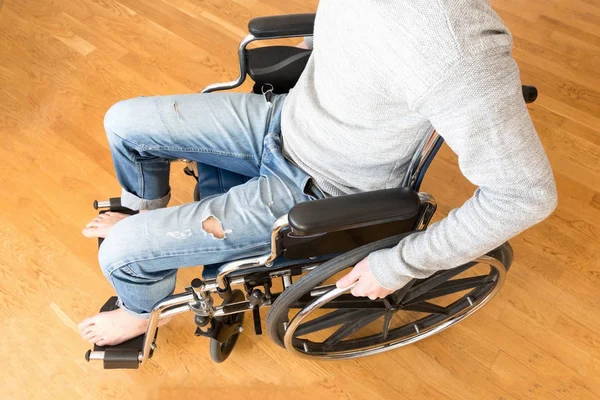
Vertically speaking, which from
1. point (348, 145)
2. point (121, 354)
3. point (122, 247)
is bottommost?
point (121, 354)

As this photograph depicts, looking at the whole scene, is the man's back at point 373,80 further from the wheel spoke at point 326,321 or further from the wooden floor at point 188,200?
the wooden floor at point 188,200

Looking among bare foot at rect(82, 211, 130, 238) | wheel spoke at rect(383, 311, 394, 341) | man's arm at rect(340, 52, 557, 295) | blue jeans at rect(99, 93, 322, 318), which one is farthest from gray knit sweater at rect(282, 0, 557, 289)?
bare foot at rect(82, 211, 130, 238)

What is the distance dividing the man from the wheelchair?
1.7 inches

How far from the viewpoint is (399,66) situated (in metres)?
0.68

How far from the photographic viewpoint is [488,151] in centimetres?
65

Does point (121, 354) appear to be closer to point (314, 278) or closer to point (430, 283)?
point (314, 278)

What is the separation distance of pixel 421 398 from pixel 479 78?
3.19 feet

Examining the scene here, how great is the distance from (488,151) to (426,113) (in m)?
0.10

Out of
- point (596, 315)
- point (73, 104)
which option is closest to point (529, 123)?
point (596, 315)

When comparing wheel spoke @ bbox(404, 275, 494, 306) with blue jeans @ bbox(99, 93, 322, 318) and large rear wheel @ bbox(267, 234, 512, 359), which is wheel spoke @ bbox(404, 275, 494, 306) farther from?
blue jeans @ bbox(99, 93, 322, 318)

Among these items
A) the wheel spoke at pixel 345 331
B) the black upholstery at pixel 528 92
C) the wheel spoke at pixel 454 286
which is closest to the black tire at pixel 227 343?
the wheel spoke at pixel 345 331

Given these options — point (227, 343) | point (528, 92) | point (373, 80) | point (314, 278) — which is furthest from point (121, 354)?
point (528, 92)

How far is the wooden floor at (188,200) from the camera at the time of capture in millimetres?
1314

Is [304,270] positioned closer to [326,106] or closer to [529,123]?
[326,106]
